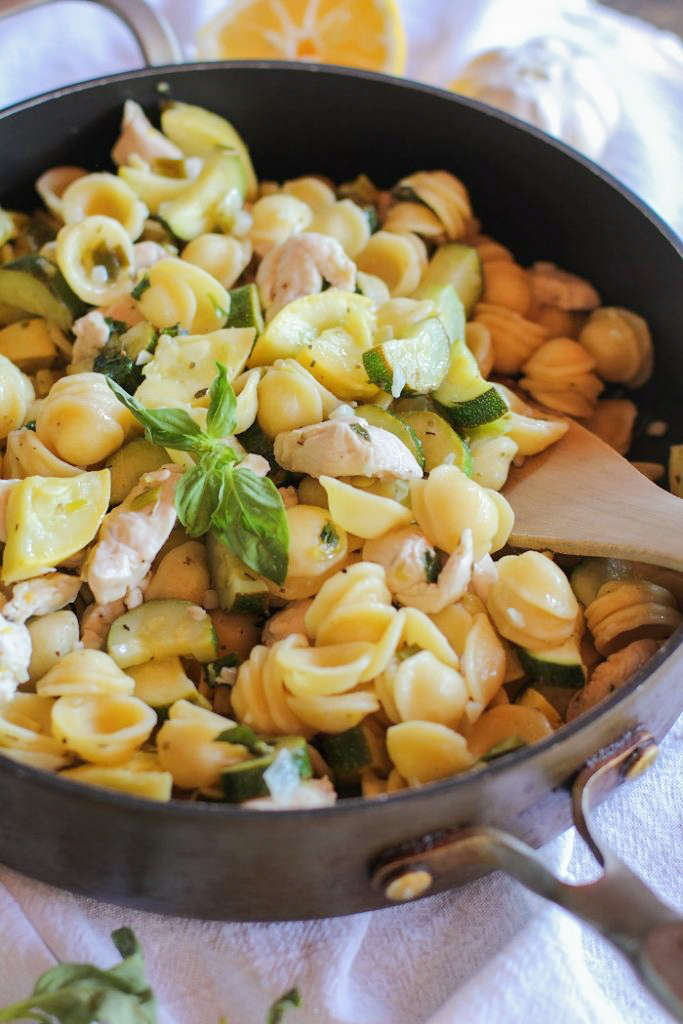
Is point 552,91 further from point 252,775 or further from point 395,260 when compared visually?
point 252,775

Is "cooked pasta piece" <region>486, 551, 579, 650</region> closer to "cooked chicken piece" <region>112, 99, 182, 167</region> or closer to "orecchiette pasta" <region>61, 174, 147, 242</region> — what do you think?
"orecchiette pasta" <region>61, 174, 147, 242</region>

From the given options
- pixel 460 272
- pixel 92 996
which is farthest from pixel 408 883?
pixel 460 272

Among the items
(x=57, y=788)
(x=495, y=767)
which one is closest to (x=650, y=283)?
(x=495, y=767)

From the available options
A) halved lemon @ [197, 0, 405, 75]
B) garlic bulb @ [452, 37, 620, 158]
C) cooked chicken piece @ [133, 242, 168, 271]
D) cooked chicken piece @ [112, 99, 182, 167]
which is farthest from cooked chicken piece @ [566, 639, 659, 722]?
halved lemon @ [197, 0, 405, 75]

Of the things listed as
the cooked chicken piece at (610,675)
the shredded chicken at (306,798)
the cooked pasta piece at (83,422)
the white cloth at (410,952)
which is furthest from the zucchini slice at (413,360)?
the white cloth at (410,952)

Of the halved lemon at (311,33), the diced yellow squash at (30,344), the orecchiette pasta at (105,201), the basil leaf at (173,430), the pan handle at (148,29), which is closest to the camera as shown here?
the basil leaf at (173,430)

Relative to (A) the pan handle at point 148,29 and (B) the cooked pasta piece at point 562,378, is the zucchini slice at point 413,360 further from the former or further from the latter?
(A) the pan handle at point 148,29
